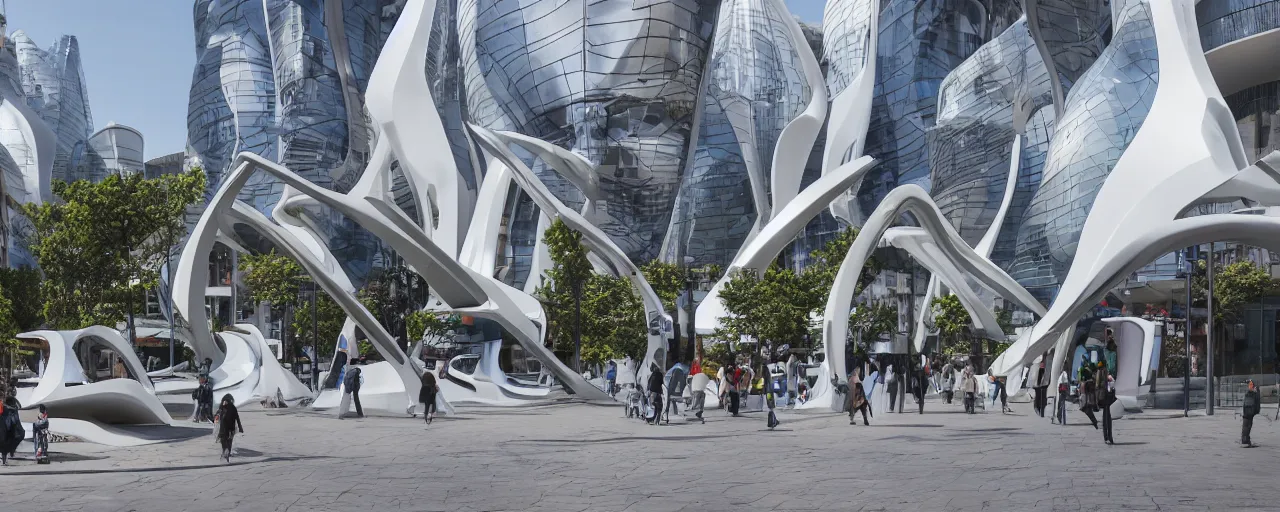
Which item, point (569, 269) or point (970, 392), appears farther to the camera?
point (569, 269)

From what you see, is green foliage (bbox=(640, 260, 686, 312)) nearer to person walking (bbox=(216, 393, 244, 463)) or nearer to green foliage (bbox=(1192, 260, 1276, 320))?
green foliage (bbox=(1192, 260, 1276, 320))

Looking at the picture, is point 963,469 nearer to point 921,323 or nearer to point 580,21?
point 580,21

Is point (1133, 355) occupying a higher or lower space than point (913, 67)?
lower

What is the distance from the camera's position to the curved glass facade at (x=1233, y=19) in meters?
43.4

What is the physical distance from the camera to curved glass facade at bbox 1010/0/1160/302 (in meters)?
37.8

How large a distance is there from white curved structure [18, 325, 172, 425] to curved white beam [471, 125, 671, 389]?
396 inches

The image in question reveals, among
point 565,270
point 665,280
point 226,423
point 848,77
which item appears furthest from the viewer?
point 848,77

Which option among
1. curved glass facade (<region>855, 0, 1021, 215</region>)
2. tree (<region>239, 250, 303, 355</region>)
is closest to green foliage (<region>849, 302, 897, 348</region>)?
curved glass facade (<region>855, 0, 1021, 215</region>)

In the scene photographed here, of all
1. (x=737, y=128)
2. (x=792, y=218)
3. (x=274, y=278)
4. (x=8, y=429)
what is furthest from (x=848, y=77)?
(x=8, y=429)

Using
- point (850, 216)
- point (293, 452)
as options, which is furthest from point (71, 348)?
point (850, 216)

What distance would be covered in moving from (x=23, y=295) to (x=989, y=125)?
128ft

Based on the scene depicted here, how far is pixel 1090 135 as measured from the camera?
129ft

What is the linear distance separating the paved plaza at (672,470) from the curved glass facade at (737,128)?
40810mm

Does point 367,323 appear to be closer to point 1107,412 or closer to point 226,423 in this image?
point 226,423
